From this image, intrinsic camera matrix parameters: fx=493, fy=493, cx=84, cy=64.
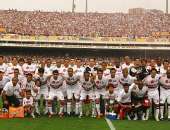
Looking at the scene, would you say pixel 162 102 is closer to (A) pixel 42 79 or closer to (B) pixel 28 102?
(A) pixel 42 79

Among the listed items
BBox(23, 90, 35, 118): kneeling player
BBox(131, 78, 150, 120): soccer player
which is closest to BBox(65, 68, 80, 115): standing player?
BBox(23, 90, 35, 118): kneeling player

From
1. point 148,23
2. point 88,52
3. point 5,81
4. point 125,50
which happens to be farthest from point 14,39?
point 5,81

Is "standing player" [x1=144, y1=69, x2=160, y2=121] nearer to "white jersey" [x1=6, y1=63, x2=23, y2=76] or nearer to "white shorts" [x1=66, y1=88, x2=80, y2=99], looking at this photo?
"white shorts" [x1=66, y1=88, x2=80, y2=99]

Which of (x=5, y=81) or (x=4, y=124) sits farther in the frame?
(x=5, y=81)

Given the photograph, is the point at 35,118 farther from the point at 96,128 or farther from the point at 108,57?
the point at 108,57

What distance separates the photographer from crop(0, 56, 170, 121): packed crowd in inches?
607

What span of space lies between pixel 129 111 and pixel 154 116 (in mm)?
959

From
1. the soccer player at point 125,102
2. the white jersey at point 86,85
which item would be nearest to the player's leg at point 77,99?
the white jersey at point 86,85

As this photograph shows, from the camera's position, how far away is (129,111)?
50.3 ft

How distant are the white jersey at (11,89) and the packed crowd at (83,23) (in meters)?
36.5

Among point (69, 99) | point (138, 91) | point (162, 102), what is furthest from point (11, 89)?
point (162, 102)

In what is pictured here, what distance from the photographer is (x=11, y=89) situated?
15703 millimetres

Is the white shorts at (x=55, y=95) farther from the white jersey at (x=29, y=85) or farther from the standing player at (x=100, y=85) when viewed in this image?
the standing player at (x=100, y=85)

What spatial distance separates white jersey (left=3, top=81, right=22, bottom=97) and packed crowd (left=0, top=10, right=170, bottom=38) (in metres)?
36.5
